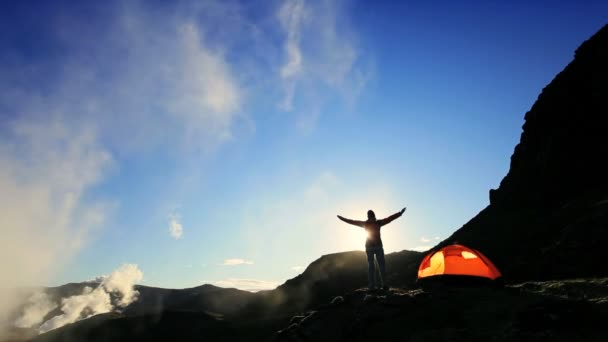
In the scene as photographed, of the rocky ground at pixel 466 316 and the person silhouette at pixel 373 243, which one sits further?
the person silhouette at pixel 373 243

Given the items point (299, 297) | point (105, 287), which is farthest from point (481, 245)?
point (105, 287)

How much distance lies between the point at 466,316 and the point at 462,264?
176 inches

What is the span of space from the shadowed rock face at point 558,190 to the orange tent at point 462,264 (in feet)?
27.7

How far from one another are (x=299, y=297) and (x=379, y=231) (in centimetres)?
5618

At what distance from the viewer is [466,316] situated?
36.1 ft

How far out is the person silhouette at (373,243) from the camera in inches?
583

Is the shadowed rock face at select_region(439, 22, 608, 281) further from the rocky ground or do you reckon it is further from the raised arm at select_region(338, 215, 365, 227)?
the raised arm at select_region(338, 215, 365, 227)

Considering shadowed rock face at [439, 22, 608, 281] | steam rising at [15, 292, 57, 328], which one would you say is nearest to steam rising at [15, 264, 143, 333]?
steam rising at [15, 292, 57, 328]

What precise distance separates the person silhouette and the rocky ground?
2.84ft

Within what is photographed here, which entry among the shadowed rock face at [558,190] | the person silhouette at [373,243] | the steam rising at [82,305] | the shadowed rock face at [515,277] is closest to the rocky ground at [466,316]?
the shadowed rock face at [515,277]

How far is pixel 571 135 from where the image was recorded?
45812 millimetres

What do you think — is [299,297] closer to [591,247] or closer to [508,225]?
[508,225]

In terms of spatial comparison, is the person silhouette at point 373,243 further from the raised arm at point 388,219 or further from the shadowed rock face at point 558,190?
the shadowed rock face at point 558,190

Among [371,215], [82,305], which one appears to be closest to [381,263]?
[371,215]
